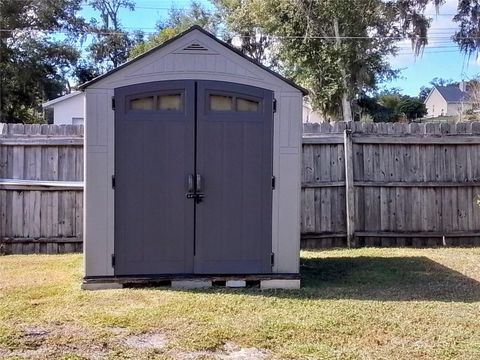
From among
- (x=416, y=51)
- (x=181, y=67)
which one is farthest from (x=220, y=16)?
(x=181, y=67)

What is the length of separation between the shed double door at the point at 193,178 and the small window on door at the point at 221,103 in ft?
0.04

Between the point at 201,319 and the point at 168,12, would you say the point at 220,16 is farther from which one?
the point at 201,319

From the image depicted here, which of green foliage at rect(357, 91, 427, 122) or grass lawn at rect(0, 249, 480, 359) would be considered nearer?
grass lawn at rect(0, 249, 480, 359)

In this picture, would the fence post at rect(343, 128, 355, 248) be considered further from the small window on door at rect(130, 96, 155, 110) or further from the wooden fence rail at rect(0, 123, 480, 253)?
the small window on door at rect(130, 96, 155, 110)

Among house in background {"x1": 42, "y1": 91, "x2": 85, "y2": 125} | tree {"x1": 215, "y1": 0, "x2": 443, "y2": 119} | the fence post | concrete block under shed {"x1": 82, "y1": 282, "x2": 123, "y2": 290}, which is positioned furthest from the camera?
house in background {"x1": 42, "y1": 91, "x2": 85, "y2": 125}

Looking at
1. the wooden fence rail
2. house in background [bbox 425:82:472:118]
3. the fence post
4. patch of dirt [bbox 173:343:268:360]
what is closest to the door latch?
patch of dirt [bbox 173:343:268:360]

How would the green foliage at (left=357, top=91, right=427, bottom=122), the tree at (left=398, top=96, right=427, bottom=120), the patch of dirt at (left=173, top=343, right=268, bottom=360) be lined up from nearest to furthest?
the patch of dirt at (left=173, top=343, right=268, bottom=360), the green foliage at (left=357, top=91, right=427, bottom=122), the tree at (left=398, top=96, right=427, bottom=120)

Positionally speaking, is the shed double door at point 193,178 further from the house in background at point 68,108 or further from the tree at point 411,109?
the tree at point 411,109

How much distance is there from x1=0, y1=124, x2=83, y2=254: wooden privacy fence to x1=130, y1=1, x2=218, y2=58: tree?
74.0ft

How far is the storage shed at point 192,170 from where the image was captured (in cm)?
581

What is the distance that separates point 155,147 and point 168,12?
32.0 meters

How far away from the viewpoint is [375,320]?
15.3 feet

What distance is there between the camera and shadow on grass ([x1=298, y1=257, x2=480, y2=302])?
5.62 meters

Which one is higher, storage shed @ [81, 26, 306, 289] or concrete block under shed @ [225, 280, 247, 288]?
storage shed @ [81, 26, 306, 289]
